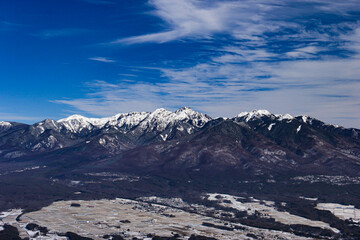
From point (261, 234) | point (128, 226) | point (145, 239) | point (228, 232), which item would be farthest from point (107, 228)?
point (261, 234)

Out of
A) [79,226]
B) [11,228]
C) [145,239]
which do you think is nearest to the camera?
[145,239]

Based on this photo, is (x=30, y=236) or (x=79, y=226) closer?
(x=30, y=236)

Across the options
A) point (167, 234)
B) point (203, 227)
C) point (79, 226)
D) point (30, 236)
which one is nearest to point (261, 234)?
point (203, 227)

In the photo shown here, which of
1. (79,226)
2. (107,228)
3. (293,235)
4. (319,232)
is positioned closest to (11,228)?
(79,226)

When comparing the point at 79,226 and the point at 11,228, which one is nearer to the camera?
the point at 11,228

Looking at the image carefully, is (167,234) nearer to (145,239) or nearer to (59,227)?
(145,239)

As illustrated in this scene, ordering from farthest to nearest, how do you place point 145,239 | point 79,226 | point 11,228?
point 79,226, point 11,228, point 145,239

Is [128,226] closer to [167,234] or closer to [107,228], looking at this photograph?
[107,228]
